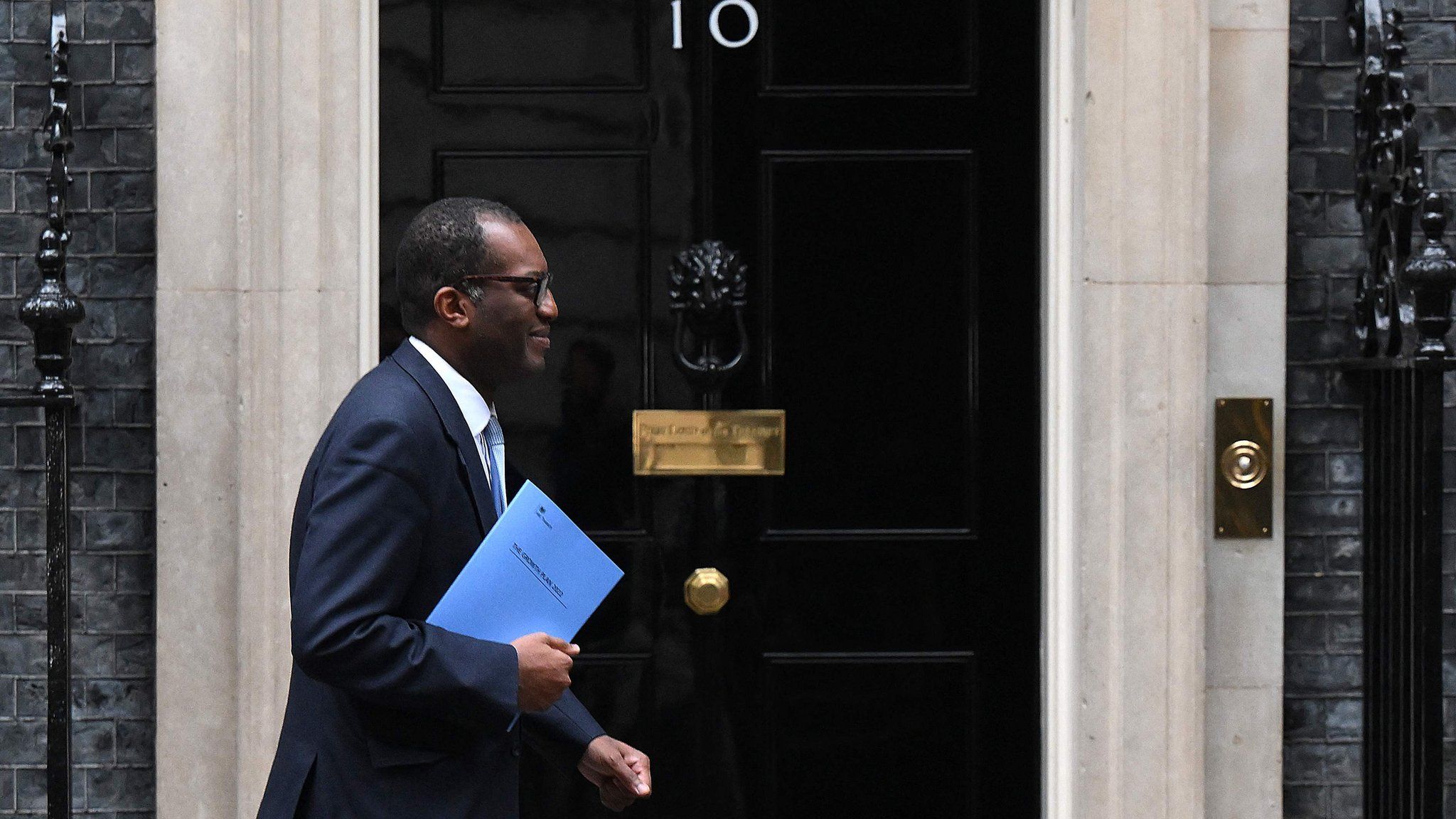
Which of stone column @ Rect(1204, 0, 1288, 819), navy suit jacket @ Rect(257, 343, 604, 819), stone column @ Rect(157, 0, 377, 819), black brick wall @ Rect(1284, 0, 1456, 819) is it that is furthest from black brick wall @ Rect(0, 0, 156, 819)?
black brick wall @ Rect(1284, 0, 1456, 819)

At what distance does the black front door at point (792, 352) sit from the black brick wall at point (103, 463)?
67 cm

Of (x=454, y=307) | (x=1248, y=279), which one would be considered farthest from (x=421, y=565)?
(x=1248, y=279)

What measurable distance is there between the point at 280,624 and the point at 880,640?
1.59 metres

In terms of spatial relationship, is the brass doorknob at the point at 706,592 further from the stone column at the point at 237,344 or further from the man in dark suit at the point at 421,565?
the man in dark suit at the point at 421,565

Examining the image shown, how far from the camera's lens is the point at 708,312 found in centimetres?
407

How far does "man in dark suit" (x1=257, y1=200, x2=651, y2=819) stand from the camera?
2.23 m

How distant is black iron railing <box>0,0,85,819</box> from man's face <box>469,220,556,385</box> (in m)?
1.70

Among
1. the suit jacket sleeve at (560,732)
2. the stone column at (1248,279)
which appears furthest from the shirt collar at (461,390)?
the stone column at (1248,279)

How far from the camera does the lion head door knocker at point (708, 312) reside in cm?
407

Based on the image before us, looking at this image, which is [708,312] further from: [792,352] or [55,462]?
[55,462]

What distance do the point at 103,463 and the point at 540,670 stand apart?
6.87 ft

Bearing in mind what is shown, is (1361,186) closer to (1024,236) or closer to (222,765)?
(1024,236)

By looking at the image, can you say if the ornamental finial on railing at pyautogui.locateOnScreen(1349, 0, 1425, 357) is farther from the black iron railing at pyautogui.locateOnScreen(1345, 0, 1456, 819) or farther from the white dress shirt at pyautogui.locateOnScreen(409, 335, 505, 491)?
the white dress shirt at pyautogui.locateOnScreen(409, 335, 505, 491)

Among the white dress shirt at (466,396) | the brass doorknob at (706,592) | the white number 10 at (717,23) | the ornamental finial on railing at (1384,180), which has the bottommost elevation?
the brass doorknob at (706,592)
